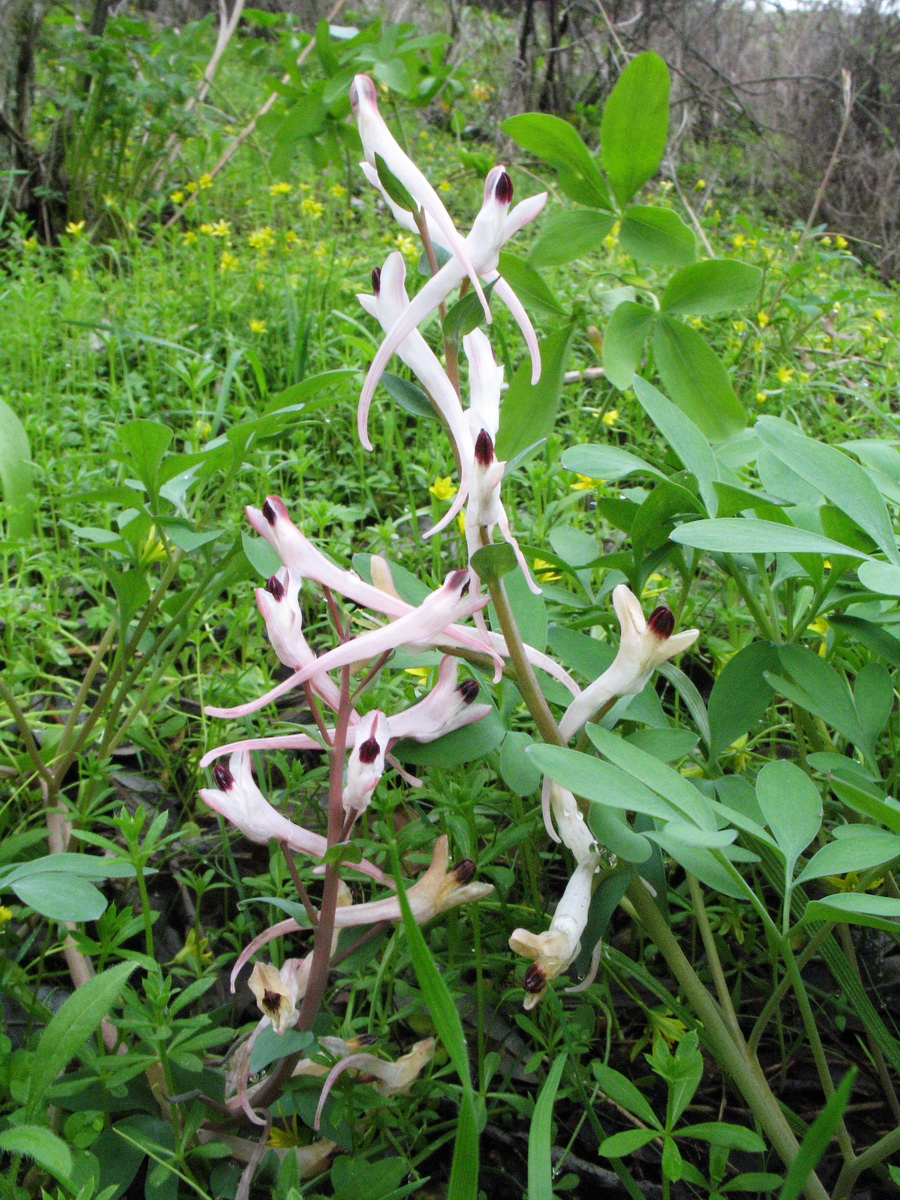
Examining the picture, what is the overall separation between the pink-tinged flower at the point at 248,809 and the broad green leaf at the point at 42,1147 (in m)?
0.21

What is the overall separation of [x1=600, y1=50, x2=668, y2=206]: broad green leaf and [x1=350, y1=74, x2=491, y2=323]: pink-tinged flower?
47 cm

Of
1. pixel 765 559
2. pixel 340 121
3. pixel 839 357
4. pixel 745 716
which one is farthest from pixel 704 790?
pixel 340 121

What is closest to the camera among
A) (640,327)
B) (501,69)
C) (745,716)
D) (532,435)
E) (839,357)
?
(745,716)

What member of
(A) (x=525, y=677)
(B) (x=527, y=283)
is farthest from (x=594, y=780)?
(B) (x=527, y=283)

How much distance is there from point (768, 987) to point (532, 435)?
0.64m

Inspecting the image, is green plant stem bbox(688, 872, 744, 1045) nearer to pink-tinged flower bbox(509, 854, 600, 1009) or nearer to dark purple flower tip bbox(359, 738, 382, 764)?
pink-tinged flower bbox(509, 854, 600, 1009)

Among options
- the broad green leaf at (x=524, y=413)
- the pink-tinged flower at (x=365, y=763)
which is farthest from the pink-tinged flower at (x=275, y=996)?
the broad green leaf at (x=524, y=413)

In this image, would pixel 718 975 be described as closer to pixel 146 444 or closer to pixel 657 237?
pixel 146 444

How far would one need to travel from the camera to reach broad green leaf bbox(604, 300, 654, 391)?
1.08 metres

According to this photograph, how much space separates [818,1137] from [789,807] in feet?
0.64

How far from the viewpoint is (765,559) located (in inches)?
31.5

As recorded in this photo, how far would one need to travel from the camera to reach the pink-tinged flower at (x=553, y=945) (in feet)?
1.91

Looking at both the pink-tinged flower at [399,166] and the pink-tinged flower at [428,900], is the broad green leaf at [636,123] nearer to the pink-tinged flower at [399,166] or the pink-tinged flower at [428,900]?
the pink-tinged flower at [399,166]

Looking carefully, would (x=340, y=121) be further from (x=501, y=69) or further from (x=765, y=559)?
(x=501, y=69)
